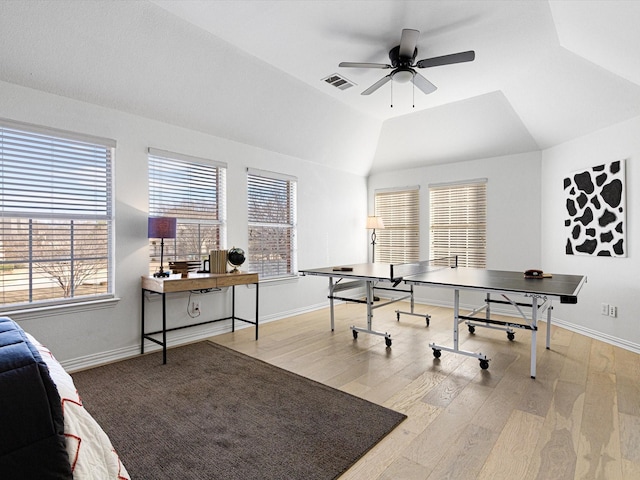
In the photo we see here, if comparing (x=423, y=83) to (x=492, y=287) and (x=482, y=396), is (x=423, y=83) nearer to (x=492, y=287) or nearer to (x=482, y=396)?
(x=492, y=287)

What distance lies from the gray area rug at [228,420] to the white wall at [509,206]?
375 centimetres

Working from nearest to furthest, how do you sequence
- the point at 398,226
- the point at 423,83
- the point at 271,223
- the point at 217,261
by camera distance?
the point at 423,83
the point at 217,261
the point at 271,223
the point at 398,226

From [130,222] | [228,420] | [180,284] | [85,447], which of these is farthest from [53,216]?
[85,447]

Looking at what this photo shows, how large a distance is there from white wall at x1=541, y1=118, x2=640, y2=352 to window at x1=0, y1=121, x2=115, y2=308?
523cm

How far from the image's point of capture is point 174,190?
3.96 meters

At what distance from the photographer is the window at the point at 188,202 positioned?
3811mm

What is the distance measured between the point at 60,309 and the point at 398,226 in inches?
199

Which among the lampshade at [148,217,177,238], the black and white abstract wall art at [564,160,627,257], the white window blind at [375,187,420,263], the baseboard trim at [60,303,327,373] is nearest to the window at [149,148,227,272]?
the lampshade at [148,217,177,238]

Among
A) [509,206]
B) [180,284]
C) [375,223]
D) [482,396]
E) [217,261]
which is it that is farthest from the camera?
[375,223]

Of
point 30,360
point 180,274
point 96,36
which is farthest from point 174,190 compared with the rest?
point 30,360

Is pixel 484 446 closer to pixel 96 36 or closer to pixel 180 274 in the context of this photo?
pixel 180 274

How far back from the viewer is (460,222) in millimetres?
5770

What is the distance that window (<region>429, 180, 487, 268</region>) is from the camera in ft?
18.3

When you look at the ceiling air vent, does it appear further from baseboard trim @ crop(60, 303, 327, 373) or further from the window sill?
the window sill
